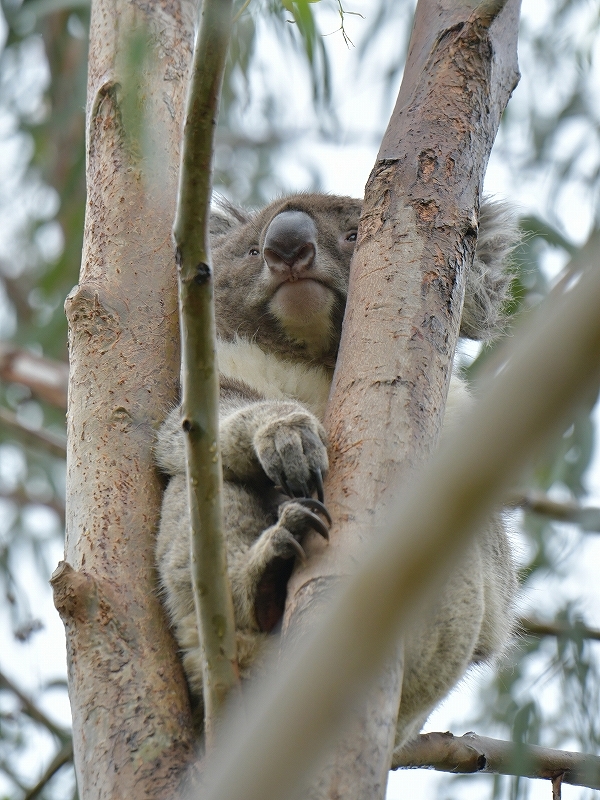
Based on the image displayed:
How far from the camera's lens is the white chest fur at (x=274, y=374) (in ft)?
7.39

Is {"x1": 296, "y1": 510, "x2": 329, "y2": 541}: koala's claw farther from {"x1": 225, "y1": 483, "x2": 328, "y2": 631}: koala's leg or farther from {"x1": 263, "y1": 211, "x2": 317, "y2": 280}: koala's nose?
{"x1": 263, "y1": 211, "x2": 317, "y2": 280}: koala's nose

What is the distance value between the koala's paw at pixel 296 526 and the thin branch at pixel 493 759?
0.65 meters

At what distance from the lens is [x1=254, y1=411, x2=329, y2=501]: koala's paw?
4.86 ft

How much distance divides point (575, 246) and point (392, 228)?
2.14 meters

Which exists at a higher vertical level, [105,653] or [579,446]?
[579,446]

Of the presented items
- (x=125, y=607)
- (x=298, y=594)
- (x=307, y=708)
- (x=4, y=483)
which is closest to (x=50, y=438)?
(x=4, y=483)

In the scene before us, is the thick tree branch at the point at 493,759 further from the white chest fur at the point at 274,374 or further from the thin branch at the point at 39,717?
the thin branch at the point at 39,717

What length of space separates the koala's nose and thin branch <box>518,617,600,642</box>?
4.26 ft

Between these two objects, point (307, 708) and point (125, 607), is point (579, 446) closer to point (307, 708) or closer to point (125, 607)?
point (125, 607)

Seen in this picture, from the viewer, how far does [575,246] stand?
11.6ft

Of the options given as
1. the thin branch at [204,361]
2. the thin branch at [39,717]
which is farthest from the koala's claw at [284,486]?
the thin branch at [39,717]

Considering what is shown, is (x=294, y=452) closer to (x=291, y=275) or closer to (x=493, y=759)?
(x=291, y=275)

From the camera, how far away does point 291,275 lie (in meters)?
2.18

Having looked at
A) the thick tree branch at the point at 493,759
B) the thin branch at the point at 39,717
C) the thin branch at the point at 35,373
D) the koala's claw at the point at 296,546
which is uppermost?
the thin branch at the point at 35,373
